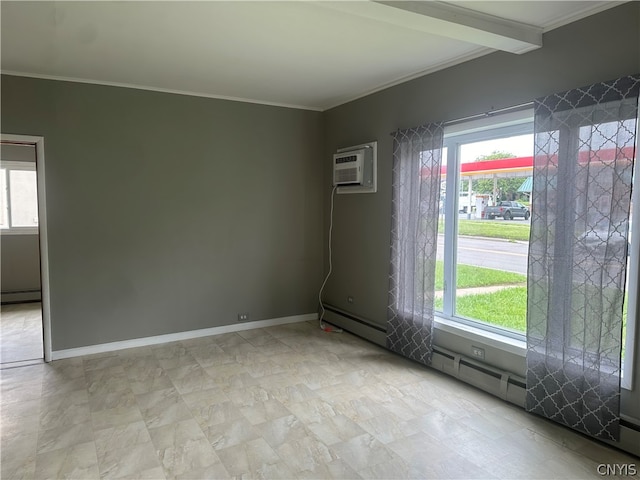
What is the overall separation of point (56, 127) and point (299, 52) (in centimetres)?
243

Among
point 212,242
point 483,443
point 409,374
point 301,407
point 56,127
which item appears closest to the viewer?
point 483,443

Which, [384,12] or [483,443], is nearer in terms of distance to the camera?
[384,12]

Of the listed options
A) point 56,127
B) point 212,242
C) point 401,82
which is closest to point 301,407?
point 212,242

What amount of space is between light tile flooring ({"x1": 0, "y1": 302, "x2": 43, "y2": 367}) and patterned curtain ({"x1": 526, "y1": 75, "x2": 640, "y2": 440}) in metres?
4.41

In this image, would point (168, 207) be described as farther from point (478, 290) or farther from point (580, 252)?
A: point (580, 252)

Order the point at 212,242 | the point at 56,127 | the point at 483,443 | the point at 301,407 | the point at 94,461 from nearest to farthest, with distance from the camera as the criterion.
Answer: the point at 94,461 < the point at 483,443 < the point at 301,407 < the point at 56,127 < the point at 212,242

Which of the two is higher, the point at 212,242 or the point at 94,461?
the point at 212,242

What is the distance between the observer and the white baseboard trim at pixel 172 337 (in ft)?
13.8

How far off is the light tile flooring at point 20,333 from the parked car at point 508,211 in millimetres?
4324

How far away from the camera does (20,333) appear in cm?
495

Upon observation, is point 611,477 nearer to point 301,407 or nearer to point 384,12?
point 301,407

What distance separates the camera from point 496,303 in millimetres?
3510

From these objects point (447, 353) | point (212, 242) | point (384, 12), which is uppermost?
point (384, 12)

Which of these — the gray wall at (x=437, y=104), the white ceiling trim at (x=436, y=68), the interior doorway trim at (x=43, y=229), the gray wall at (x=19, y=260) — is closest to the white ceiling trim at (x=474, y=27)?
the gray wall at (x=437, y=104)
